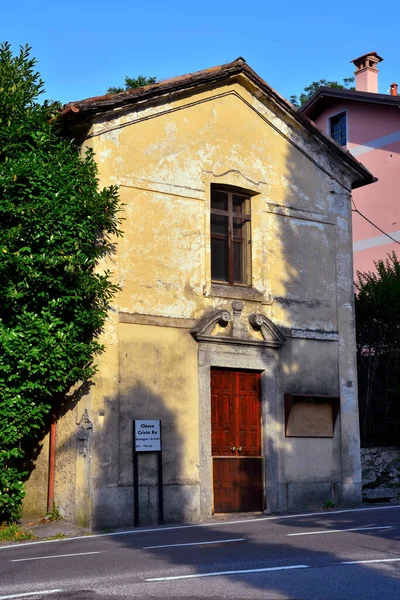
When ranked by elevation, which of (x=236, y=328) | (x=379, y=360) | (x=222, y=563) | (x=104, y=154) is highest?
(x=104, y=154)

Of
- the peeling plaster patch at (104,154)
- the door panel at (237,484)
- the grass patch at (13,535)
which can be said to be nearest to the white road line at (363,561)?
the grass patch at (13,535)

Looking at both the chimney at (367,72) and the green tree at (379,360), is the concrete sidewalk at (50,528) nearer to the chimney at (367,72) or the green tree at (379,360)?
the green tree at (379,360)

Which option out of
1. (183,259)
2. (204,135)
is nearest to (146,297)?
(183,259)

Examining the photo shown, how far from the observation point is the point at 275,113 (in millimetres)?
17750

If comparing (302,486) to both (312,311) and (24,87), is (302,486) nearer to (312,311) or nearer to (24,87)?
(312,311)

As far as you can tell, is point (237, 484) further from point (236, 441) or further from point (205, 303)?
point (205, 303)

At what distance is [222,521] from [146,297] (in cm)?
383

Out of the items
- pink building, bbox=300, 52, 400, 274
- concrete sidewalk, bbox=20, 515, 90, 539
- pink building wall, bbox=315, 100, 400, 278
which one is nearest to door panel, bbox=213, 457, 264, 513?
concrete sidewalk, bbox=20, 515, 90, 539

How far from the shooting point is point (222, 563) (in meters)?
8.94

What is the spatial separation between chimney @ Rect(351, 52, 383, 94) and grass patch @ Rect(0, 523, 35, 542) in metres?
21.8

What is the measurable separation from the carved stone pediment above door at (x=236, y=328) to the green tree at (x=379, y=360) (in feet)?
13.4

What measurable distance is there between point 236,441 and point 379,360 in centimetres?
536

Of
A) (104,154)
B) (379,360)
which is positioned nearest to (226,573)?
(104,154)

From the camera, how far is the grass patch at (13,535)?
1334cm
